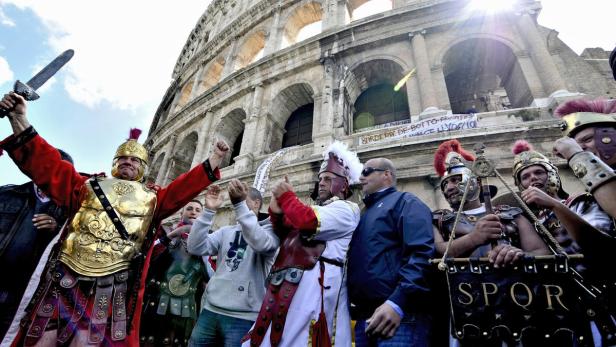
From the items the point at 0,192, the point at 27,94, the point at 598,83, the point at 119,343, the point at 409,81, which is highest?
the point at 409,81

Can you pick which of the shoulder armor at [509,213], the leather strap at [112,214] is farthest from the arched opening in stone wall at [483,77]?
the leather strap at [112,214]

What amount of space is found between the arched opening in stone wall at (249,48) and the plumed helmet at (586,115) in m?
15.2

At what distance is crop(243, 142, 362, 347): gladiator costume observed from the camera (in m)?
1.87

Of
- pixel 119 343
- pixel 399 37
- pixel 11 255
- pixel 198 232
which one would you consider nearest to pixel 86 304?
pixel 119 343

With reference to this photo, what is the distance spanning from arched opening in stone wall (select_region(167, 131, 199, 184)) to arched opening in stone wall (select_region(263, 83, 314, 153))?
5112 mm

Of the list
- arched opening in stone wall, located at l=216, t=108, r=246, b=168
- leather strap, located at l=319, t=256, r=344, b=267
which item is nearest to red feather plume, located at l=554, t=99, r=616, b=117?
leather strap, located at l=319, t=256, r=344, b=267

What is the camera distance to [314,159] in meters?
8.34

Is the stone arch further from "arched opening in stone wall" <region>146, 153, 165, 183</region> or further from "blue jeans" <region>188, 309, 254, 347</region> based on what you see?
"arched opening in stone wall" <region>146, 153, 165, 183</region>

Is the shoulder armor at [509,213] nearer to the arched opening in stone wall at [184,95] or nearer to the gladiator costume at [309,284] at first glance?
the gladiator costume at [309,284]

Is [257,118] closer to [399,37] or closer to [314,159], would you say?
[314,159]

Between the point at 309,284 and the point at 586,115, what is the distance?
2140 millimetres

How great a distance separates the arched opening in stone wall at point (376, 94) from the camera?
10422 millimetres

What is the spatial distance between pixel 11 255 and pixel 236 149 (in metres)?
10.9

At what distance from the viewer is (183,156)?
47.4ft
